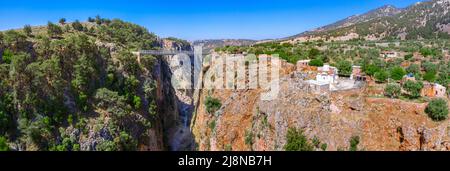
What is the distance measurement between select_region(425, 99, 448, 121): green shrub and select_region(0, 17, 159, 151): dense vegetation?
21.3m

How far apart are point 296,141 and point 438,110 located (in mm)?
7929

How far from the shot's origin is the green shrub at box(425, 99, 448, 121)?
17.5 meters

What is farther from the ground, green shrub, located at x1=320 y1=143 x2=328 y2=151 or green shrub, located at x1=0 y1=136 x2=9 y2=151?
→ green shrub, located at x1=0 y1=136 x2=9 y2=151

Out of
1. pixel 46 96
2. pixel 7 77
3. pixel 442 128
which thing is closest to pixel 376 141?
pixel 442 128

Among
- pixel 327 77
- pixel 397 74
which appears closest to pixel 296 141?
pixel 327 77

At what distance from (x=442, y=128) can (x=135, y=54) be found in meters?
31.9

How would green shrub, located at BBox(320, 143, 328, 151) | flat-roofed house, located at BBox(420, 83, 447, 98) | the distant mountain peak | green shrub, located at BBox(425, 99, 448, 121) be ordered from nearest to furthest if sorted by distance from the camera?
green shrub, located at BBox(425, 99, 448, 121)
green shrub, located at BBox(320, 143, 328, 151)
flat-roofed house, located at BBox(420, 83, 447, 98)
the distant mountain peak

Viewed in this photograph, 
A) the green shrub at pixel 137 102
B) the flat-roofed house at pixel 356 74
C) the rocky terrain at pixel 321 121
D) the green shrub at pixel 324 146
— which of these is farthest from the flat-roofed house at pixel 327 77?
the green shrub at pixel 137 102

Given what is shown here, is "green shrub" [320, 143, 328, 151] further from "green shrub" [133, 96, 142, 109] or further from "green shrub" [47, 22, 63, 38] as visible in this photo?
"green shrub" [47, 22, 63, 38]

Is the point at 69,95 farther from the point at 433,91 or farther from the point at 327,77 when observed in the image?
the point at 433,91

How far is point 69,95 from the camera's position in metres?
27.1

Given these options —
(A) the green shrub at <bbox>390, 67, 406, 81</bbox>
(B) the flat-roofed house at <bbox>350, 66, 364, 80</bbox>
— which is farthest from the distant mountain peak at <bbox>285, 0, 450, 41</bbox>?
(A) the green shrub at <bbox>390, 67, 406, 81</bbox>

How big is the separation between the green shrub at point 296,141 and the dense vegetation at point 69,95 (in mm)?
13290

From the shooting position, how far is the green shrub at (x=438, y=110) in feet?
57.3
